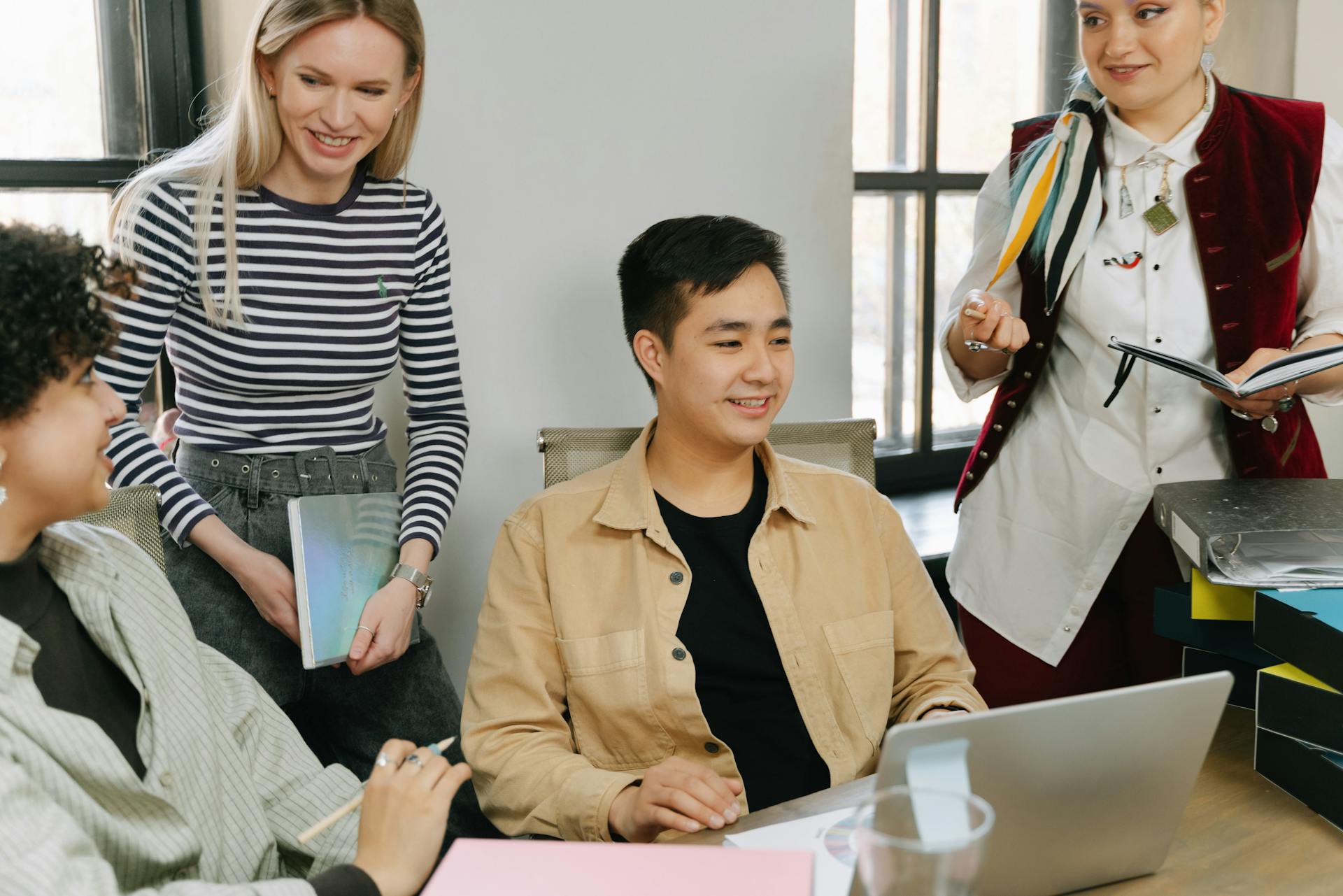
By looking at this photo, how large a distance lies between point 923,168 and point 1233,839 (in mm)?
2401

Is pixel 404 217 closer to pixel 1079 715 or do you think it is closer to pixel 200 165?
pixel 200 165

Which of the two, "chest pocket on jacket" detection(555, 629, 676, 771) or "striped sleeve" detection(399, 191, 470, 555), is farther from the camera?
"striped sleeve" detection(399, 191, 470, 555)

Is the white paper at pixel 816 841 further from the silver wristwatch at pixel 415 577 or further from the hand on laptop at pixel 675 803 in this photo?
the silver wristwatch at pixel 415 577

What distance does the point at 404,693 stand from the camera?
5.96 ft

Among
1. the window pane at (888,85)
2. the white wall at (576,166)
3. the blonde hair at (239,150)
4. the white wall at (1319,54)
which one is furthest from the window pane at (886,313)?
the blonde hair at (239,150)

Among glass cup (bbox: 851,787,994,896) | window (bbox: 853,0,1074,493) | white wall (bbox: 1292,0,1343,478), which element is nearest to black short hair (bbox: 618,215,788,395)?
glass cup (bbox: 851,787,994,896)

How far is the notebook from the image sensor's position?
5.08 ft

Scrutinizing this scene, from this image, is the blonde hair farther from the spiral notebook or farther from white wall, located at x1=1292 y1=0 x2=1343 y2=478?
white wall, located at x1=1292 y1=0 x2=1343 y2=478

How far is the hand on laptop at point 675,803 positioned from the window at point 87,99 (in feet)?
4.44

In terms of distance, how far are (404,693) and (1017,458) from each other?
3.32ft

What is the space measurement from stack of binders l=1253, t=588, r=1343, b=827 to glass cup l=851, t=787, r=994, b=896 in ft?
1.90

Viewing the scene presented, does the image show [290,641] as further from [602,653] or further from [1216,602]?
[1216,602]

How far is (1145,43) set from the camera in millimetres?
1719

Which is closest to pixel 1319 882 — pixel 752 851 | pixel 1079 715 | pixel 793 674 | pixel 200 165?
pixel 1079 715
